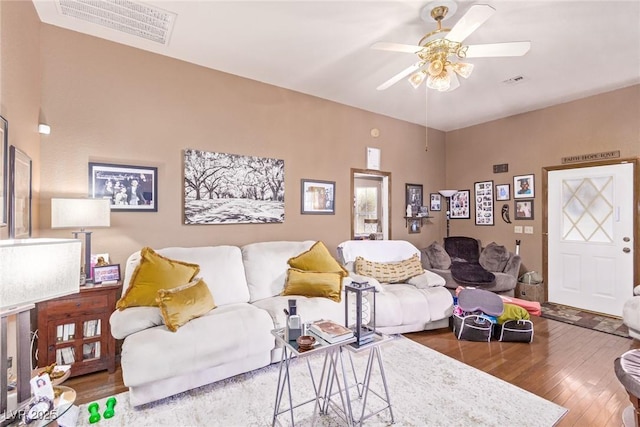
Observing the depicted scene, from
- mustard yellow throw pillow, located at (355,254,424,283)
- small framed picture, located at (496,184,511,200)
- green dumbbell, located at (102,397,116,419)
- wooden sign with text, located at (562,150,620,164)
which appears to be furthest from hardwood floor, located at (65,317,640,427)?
wooden sign with text, located at (562,150,620,164)

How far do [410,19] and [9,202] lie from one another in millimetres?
3133

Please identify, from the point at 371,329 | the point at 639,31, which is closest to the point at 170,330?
the point at 371,329

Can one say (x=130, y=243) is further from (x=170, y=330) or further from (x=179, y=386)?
(x=179, y=386)

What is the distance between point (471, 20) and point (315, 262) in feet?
8.05

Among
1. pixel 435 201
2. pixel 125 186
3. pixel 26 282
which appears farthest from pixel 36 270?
pixel 435 201

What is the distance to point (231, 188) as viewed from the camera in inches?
137

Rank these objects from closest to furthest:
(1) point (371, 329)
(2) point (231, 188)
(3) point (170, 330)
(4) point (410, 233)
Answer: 1. (1) point (371, 329)
2. (3) point (170, 330)
3. (2) point (231, 188)
4. (4) point (410, 233)

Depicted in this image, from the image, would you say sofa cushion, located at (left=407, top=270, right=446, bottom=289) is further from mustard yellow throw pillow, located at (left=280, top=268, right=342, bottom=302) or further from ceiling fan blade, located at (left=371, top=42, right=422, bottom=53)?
ceiling fan blade, located at (left=371, top=42, right=422, bottom=53)

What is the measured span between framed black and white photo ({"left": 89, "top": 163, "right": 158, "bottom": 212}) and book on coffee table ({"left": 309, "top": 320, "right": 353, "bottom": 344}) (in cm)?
215

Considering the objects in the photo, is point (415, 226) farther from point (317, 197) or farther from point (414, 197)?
point (317, 197)

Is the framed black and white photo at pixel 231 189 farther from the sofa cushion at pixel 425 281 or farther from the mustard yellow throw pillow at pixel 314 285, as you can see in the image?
the sofa cushion at pixel 425 281

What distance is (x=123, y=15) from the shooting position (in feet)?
8.12

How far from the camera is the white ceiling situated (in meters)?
2.38

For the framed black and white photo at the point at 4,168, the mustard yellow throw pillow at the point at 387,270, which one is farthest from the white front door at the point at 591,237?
the framed black and white photo at the point at 4,168
